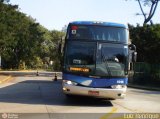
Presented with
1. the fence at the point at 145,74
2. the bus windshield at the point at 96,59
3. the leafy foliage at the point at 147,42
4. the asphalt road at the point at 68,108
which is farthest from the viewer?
the leafy foliage at the point at 147,42

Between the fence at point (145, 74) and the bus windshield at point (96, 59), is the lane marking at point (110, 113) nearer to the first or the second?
the bus windshield at point (96, 59)

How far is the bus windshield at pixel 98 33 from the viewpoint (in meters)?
18.3

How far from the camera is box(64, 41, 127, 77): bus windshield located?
17.8 metres

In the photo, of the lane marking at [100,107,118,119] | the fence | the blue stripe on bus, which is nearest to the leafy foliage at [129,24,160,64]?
the fence

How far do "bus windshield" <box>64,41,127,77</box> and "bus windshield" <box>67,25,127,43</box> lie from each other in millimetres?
255

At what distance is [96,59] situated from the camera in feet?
58.9

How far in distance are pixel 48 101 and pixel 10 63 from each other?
81873 millimetres

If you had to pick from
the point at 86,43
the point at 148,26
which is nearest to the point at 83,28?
the point at 86,43

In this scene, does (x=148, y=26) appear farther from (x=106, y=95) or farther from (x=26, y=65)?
(x=26, y=65)

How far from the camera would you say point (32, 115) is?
566 inches

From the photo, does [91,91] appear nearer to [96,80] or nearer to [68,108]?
[96,80]

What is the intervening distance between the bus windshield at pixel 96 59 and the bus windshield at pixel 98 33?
255 millimetres

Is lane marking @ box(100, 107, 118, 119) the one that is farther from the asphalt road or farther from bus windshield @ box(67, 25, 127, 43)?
bus windshield @ box(67, 25, 127, 43)

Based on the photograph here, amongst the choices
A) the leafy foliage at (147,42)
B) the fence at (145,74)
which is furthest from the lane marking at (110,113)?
the leafy foliage at (147,42)
